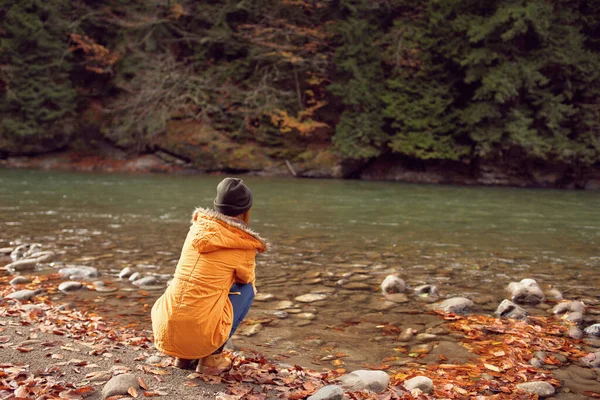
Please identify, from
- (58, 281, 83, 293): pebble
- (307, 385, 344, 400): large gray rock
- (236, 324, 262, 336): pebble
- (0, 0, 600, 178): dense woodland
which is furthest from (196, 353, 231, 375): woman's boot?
(0, 0, 600, 178): dense woodland

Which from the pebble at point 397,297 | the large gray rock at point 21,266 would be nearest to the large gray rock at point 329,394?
the pebble at point 397,297

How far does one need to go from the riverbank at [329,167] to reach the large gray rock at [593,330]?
15913 mm

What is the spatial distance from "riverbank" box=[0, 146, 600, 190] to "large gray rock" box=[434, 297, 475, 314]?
15.6m

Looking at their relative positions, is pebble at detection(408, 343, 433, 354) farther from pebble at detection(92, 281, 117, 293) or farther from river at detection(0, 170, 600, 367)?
pebble at detection(92, 281, 117, 293)

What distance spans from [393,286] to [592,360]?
6.33ft

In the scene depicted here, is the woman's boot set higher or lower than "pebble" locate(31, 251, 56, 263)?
higher

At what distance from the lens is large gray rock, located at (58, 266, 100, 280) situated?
17.0 feet

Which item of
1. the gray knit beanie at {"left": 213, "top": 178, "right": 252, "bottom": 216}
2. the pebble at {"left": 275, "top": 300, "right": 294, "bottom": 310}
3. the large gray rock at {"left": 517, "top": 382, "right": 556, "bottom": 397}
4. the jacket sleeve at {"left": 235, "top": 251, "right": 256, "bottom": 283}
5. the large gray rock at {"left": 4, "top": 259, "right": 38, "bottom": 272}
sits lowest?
the large gray rock at {"left": 4, "top": 259, "right": 38, "bottom": 272}

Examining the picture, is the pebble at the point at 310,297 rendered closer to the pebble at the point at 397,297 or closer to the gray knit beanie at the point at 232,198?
the pebble at the point at 397,297

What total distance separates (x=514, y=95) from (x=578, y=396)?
16.6m

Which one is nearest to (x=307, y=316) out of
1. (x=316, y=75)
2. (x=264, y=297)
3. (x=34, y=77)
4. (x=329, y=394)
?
(x=264, y=297)

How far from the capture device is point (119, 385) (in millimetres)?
2424

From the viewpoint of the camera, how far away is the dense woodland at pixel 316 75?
17.7 metres

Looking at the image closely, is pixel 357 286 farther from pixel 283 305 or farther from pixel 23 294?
pixel 23 294
